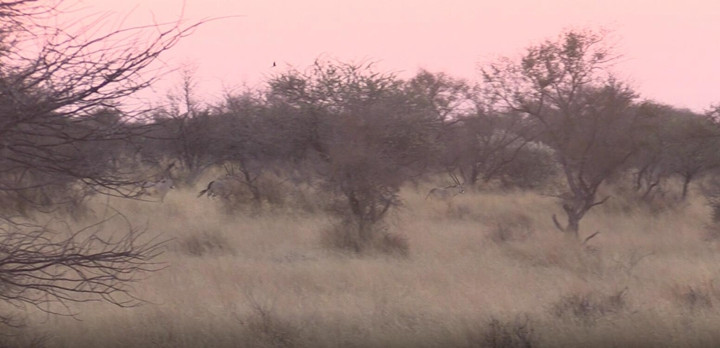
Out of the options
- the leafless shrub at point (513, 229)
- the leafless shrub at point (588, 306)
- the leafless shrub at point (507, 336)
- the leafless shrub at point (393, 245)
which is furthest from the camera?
the leafless shrub at point (513, 229)

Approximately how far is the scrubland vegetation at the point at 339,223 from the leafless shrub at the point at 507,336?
17 millimetres

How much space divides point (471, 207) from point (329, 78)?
471 cm

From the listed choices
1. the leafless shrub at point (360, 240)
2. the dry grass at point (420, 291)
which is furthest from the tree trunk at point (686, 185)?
the leafless shrub at point (360, 240)

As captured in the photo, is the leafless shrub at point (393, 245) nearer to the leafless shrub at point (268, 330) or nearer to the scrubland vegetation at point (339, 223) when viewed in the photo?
the scrubland vegetation at point (339, 223)

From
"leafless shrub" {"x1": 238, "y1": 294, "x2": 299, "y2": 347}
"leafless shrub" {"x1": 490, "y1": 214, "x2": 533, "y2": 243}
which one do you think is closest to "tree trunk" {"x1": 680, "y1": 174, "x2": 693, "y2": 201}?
"leafless shrub" {"x1": 490, "y1": 214, "x2": 533, "y2": 243}

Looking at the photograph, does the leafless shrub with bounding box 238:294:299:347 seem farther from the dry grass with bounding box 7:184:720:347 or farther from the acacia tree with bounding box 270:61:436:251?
the acacia tree with bounding box 270:61:436:251

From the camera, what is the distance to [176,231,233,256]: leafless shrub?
41.3ft

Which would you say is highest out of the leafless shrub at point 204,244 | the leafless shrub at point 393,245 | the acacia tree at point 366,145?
the acacia tree at point 366,145

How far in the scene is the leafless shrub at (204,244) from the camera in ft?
41.3

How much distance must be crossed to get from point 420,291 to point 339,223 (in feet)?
17.5

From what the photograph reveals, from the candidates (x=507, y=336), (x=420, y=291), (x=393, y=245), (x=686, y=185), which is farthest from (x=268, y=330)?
(x=686, y=185)

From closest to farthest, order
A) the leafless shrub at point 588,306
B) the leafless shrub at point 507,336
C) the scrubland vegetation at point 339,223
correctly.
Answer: the scrubland vegetation at point 339,223 → the leafless shrub at point 507,336 → the leafless shrub at point 588,306

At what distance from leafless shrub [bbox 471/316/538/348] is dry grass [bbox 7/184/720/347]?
1 cm

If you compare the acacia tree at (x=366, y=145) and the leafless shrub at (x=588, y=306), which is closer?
the leafless shrub at (x=588, y=306)
